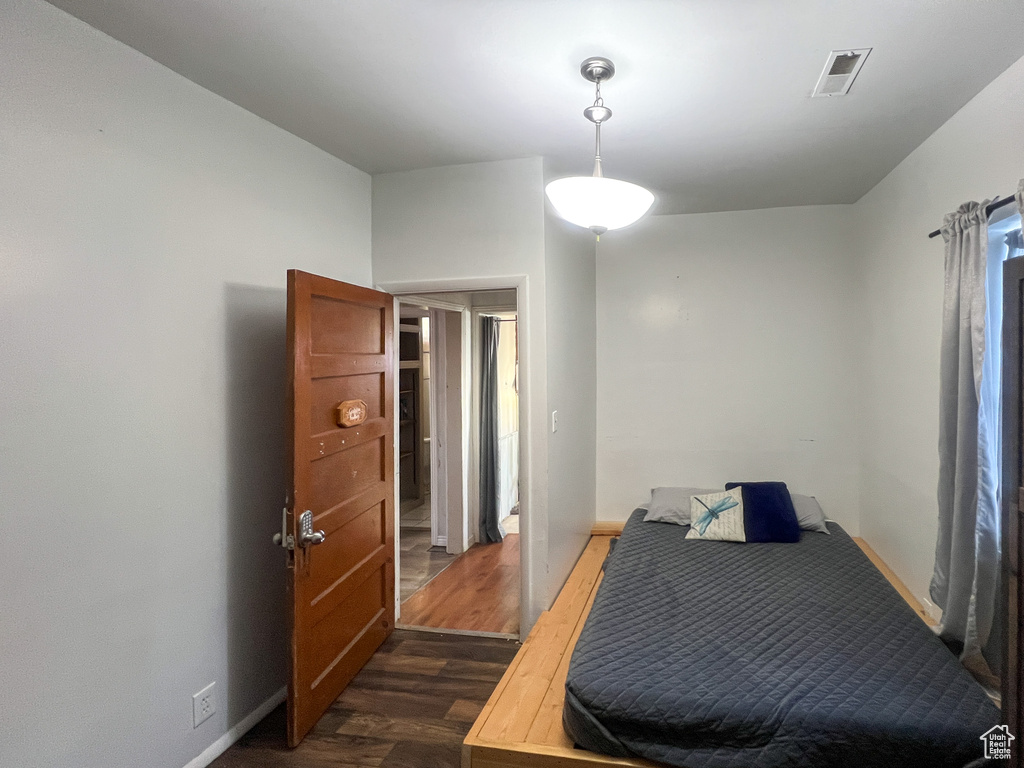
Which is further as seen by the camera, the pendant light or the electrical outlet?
the electrical outlet

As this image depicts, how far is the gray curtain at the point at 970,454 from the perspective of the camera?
2.12 m

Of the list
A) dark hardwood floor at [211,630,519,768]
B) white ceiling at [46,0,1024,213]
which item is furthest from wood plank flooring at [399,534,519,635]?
white ceiling at [46,0,1024,213]

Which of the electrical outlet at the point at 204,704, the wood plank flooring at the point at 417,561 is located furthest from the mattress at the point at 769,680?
the wood plank flooring at the point at 417,561

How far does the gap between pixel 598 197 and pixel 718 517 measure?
2.23 m

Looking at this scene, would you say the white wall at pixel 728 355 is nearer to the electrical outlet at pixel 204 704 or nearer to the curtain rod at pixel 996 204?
the curtain rod at pixel 996 204

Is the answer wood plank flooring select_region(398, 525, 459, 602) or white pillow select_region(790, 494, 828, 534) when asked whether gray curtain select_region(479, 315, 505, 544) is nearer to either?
wood plank flooring select_region(398, 525, 459, 602)

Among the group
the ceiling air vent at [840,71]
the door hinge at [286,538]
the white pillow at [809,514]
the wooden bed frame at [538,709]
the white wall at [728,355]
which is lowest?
the wooden bed frame at [538,709]

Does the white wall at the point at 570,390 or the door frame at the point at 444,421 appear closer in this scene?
the white wall at the point at 570,390

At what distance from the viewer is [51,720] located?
1641 mm

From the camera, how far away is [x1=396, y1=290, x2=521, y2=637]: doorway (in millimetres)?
3883

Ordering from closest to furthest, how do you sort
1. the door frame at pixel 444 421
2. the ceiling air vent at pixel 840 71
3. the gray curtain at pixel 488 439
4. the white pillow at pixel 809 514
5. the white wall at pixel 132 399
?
the white wall at pixel 132 399, the ceiling air vent at pixel 840 71, the white pillow at pixel 809 514, the door frame at pixel 444 421, the gray curtain at pixel 488 439

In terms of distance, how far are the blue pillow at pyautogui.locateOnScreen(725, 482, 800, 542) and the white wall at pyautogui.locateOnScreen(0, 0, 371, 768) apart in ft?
7.85

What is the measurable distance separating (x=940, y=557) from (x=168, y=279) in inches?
119

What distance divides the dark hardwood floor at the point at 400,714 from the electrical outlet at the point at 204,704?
0.17m
